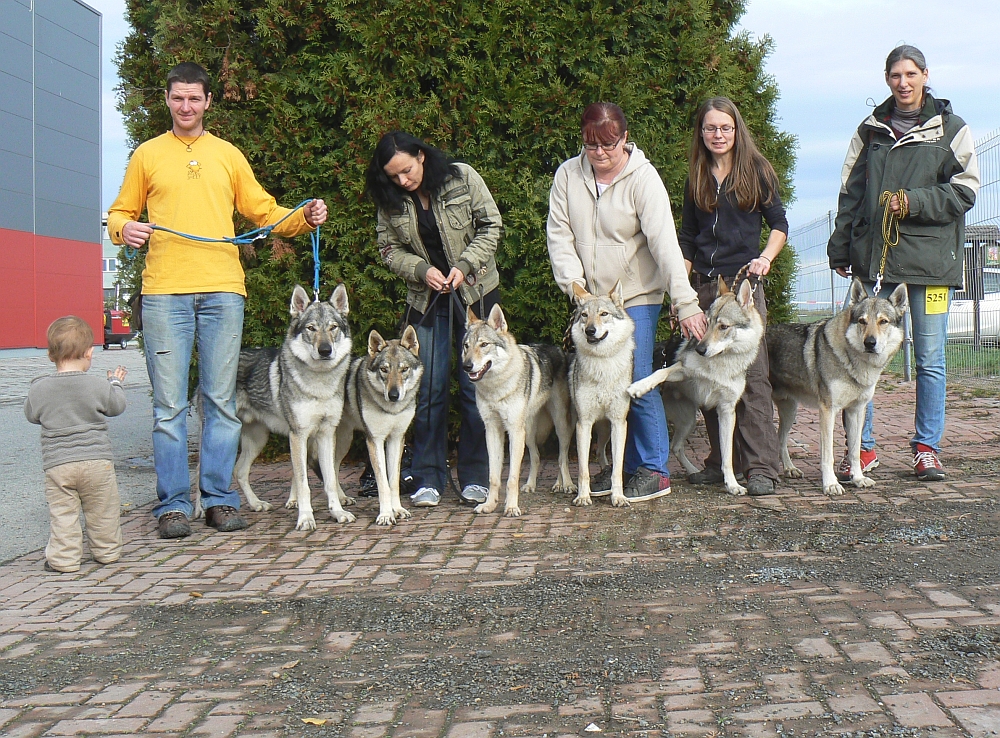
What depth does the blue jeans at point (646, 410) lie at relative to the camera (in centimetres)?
616

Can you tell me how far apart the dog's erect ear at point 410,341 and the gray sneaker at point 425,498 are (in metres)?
0.96

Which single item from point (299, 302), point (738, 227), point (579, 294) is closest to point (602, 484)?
point (579, 294)

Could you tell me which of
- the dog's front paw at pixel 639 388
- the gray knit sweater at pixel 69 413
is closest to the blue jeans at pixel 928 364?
the dog's front paw at pixel 639 388

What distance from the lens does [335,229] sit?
7.30 meters

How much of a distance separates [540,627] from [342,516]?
2473 mm

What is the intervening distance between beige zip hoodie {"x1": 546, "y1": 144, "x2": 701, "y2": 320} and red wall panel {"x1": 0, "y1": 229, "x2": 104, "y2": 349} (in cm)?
2521

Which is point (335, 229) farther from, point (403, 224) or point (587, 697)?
point (587, 697)

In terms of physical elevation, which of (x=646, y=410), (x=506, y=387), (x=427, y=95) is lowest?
(x=646, y=410)

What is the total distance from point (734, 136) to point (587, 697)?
421cm

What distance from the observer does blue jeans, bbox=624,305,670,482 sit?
6.16m

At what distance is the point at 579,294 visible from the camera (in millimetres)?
5934

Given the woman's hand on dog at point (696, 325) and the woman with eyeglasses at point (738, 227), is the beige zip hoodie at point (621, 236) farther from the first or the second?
the woman with eyeglasses at point (738, 227)

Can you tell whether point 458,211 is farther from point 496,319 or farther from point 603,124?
point 603,124

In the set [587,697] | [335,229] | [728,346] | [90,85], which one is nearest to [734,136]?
[728,346]
